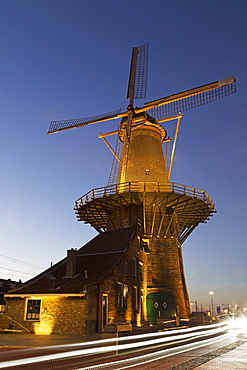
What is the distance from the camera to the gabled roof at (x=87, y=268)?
20.4m

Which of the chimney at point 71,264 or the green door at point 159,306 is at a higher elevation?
the chimney at point 71,264

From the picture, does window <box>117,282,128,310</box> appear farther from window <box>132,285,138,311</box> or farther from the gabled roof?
window <box>132,285,138,311</box>

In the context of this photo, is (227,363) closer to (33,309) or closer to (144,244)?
(33,309)

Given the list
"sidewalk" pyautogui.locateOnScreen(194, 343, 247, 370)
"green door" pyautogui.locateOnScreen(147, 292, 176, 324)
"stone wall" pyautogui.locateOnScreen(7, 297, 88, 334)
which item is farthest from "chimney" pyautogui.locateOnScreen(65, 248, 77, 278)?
"sidewalk" pyautogui.locateOnScreen(194, 343, 247, 370)

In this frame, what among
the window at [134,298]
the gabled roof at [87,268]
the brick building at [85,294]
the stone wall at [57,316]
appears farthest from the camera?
the window at [134,298]

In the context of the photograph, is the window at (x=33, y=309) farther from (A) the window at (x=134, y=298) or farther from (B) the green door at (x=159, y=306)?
(B) the green door at (x=159, y=306)

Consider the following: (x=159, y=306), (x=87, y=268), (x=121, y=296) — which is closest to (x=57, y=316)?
(x=87, y=268)

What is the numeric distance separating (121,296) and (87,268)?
298 cm

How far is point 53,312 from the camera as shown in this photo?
64.7 feet

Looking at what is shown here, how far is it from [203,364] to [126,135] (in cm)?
2789

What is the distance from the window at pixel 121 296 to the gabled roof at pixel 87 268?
1.74 meters

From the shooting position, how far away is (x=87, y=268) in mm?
22984

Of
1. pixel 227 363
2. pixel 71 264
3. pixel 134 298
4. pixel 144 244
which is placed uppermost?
pixel 144 244

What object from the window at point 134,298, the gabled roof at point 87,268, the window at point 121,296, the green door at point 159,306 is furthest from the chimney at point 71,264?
the green door at point 159,306
